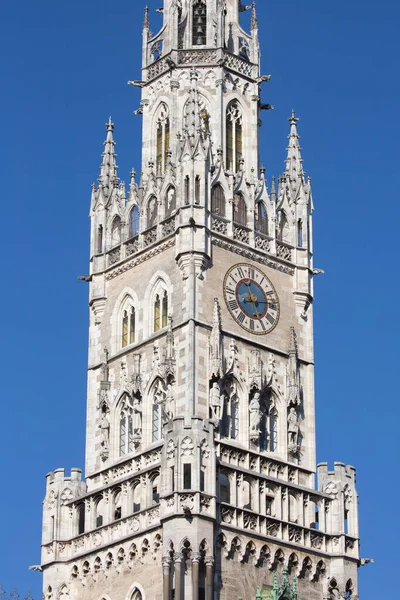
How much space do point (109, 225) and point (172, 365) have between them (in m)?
7.43

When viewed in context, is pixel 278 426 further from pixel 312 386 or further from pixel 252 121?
pixel 252 121

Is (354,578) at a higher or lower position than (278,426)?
lower

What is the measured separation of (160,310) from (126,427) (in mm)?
3923

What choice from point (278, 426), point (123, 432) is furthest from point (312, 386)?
point (123, 432)

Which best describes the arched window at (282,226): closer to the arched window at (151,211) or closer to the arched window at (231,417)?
the arched window at (151,211)

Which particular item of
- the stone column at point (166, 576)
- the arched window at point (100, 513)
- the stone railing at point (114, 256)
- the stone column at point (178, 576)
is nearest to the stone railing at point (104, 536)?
the arched window at point (100, 513)

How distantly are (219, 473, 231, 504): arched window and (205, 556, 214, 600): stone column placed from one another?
2.91 metres

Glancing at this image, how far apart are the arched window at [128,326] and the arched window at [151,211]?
2.92 metres

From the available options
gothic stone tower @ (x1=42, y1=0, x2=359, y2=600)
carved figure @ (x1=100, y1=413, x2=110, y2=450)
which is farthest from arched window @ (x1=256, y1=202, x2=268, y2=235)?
carved figure @ (x1=100, y1=413, x2=110, y2=450)

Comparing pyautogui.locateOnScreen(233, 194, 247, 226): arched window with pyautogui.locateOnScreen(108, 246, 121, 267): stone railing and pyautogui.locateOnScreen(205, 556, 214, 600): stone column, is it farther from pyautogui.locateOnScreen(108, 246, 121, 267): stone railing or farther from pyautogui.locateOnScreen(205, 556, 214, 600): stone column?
pyautogui.locateOnScreen(205, 556, 214, 600): stone column

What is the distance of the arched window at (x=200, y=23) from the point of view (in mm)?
66312

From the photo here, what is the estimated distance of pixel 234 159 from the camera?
6469cm

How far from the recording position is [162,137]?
6556 cm

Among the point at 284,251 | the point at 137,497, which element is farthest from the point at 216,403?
the point at 284,251
